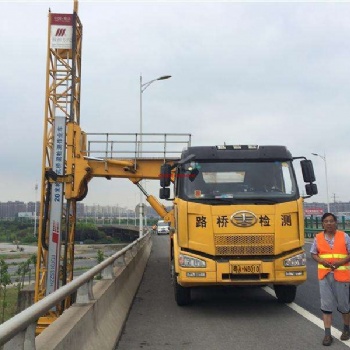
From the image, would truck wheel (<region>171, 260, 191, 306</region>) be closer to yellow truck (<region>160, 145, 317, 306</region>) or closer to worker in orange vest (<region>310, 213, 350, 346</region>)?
yellow truck (<region>160, 145, 317, 306</region>)

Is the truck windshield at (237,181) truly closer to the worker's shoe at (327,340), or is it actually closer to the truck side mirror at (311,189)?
the truck side mirror at (311,189)

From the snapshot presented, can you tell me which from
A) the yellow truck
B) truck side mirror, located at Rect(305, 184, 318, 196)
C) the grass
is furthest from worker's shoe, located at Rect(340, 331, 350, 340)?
the grass

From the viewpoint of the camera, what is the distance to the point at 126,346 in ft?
19.0

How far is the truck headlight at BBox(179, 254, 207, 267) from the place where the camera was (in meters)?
7.36

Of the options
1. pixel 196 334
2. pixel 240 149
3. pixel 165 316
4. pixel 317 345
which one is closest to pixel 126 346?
pixel 196 334

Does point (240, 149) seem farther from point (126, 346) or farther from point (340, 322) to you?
point (126, 346)

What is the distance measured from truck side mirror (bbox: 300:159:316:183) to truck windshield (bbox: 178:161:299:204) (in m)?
0.22

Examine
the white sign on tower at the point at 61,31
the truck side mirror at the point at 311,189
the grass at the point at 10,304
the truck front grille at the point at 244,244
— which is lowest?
the grass at the point at 10,304

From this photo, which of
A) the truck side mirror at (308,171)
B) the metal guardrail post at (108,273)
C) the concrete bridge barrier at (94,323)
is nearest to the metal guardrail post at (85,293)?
the concrete bridge barrier at (94,323)

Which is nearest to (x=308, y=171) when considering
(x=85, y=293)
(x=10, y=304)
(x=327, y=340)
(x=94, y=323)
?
(x=327, y=340)

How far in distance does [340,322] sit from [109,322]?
12.1 feet

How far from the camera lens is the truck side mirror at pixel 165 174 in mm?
8445

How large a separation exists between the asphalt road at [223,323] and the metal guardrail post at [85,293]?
2.75 feet

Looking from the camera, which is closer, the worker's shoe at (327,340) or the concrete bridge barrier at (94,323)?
the concrete bridge barrier at (94,323)
